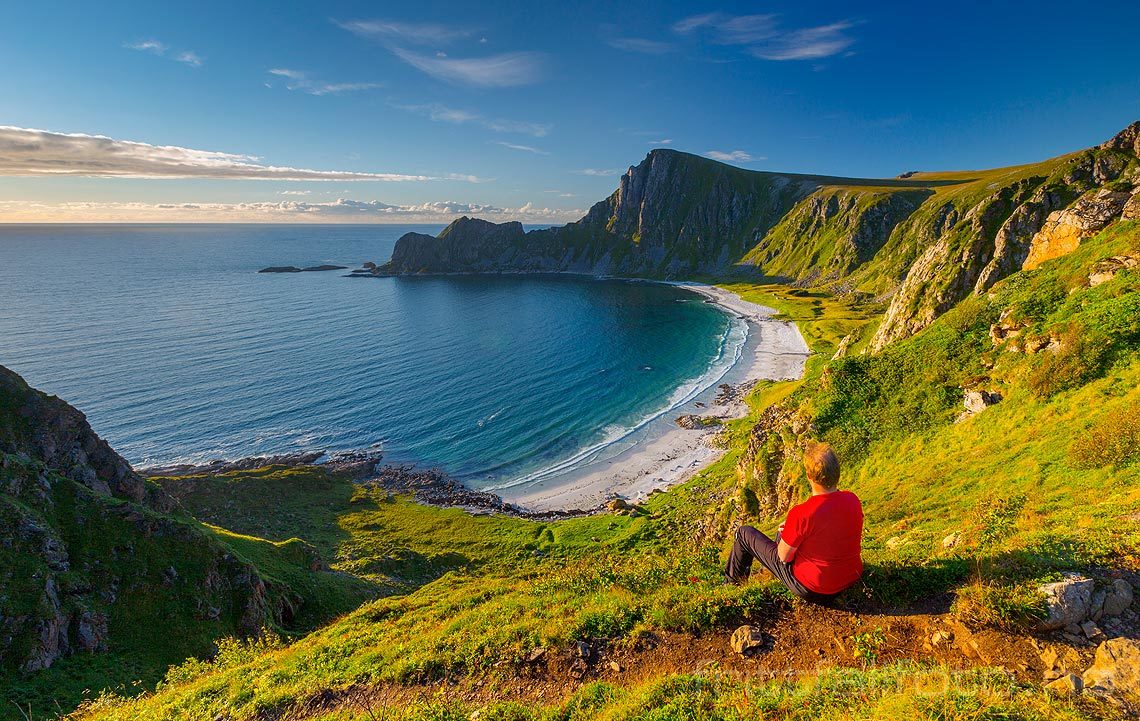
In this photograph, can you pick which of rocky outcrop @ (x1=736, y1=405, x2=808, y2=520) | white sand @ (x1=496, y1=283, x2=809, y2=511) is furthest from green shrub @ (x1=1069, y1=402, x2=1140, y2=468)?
white sand @ (x1=496, y1=283, x2=809, y2=511)

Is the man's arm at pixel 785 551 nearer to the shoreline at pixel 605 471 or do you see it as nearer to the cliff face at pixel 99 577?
the cliff face at pixel 99 577

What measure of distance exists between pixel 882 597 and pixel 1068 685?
3140 millimetres

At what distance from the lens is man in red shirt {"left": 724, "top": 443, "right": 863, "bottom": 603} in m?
8.38

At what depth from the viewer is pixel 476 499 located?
55781mm

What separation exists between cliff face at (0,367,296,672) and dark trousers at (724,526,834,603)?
27.0m

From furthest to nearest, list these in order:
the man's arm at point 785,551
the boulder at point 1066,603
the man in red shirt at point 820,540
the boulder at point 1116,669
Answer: the man's arm at point 785,551, the man in red shirt at point 820,540, the boulder at point 1066,603, the boulder at point 1116,669

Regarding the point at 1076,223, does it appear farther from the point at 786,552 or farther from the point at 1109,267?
the point at 786,552

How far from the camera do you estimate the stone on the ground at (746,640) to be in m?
8.89

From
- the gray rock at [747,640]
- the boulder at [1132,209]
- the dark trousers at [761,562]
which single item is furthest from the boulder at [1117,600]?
the boulder at [1132,209]

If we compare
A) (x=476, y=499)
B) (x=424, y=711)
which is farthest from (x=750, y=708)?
(x=476, y=499)

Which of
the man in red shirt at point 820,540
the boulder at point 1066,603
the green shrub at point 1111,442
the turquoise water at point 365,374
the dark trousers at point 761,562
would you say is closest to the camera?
the boulder at point 1066,603

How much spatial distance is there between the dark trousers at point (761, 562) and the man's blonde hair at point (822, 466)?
214cm

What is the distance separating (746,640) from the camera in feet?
29.5

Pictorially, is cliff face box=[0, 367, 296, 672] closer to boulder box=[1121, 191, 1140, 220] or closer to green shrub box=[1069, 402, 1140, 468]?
green shrub box=[1069, 402, 1140, 468]
